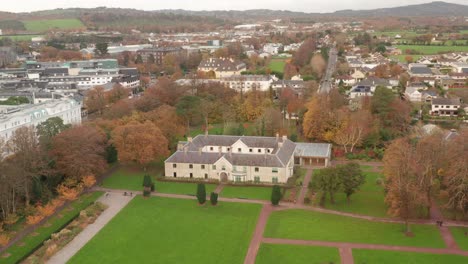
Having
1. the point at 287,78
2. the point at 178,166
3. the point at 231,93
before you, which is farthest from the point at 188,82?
the point at 178,166

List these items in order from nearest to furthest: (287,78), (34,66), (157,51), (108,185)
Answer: (108,185), (287,78), (34,66), (157,51)

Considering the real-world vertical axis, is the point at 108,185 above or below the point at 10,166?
below

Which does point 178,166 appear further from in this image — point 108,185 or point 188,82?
point 188,82

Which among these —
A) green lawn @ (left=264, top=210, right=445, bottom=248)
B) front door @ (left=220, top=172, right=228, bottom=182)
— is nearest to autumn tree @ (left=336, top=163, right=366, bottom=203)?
green lawn @ (left=264, top=210, right=445, bottom=248)

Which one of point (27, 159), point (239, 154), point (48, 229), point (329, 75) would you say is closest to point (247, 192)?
point (239, 154)

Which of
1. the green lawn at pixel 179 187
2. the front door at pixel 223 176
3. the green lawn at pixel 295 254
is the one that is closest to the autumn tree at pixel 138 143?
the green lawn at pixel 179 187

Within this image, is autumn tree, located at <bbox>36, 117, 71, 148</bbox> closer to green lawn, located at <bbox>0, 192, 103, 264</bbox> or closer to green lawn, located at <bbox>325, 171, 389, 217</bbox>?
green lawn, located at <bbox>0, 192, 103, 264</bbox>

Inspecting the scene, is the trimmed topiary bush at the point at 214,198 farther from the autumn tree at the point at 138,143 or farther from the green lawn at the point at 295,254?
the autumn tree at the point at 138,143
